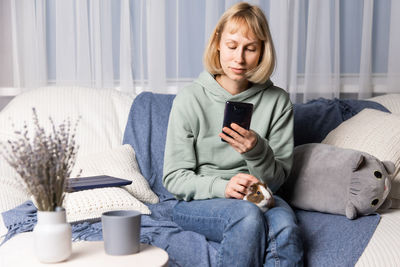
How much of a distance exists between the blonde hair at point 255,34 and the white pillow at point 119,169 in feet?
1.68

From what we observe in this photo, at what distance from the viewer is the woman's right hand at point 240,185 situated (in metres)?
1.49

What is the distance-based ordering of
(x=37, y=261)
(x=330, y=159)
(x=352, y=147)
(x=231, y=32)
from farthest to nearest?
(x=352, y=147), (x=330, y=159), (x=231, y=32), (x=37, y=261)

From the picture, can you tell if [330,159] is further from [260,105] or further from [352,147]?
[260,105]

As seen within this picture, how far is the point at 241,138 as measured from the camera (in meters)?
1.50

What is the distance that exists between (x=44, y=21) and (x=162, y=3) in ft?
2.06

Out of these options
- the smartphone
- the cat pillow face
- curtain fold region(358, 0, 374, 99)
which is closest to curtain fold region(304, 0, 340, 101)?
curtain fold region(358, 0, 374, 99)

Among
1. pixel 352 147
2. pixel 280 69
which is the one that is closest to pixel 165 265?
pixel 352 147

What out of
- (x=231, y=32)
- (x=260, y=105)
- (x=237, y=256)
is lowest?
(x=237, y=256)

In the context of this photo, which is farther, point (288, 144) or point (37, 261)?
point (288, 144)

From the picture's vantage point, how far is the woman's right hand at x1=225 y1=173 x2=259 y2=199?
1.49 metres

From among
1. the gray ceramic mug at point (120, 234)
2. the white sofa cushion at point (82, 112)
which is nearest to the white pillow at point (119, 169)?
the white sofa cushion at point (82, 112)

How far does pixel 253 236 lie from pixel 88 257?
462 millimetres

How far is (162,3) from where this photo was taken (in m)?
2.52

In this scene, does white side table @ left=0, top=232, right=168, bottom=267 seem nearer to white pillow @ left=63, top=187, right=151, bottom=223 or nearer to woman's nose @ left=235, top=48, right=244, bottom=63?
white pillow @ left=63, top=187, right=151, bottom=223
